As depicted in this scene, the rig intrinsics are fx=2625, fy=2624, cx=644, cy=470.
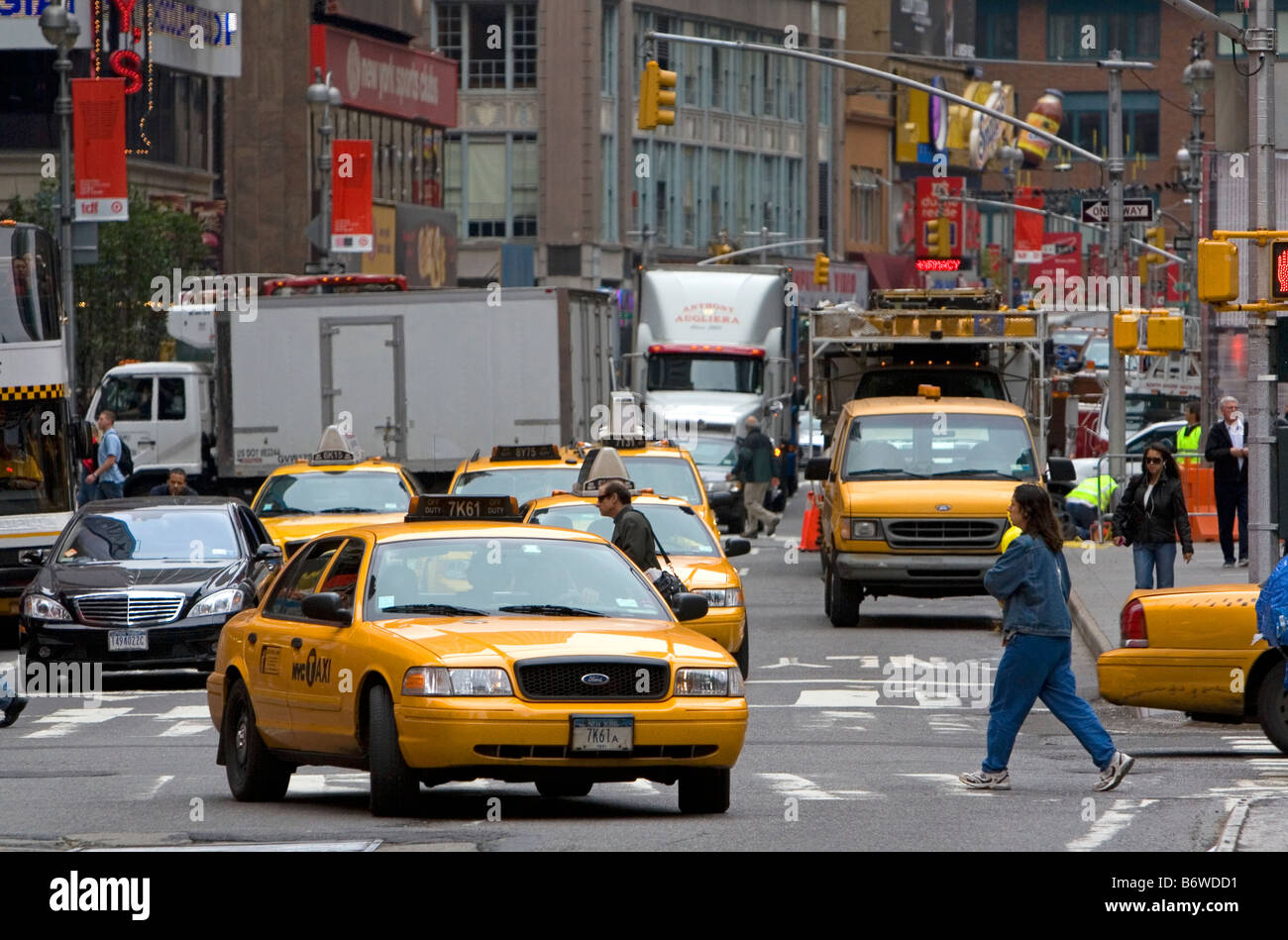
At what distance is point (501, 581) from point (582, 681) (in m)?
1.15

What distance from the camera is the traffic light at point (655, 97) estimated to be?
98.5ft

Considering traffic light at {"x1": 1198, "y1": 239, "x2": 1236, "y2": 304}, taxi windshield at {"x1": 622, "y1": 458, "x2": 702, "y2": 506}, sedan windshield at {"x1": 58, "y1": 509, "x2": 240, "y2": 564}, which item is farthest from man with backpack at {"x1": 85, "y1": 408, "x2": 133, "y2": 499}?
traffic light at {"x1": 1198, "y1": 239, "x2": 1236, "y2": 304}

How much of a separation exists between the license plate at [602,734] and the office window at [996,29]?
12942 cm

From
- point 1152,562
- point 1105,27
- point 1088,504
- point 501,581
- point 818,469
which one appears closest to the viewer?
point 501,581

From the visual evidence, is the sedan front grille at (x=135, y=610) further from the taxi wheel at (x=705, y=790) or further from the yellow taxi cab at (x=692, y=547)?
the taxi wheel at (x=705, y=790)

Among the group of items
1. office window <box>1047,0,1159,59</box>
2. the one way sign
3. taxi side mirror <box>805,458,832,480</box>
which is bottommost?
taxi side mirror <box>805,458,832,480</box>

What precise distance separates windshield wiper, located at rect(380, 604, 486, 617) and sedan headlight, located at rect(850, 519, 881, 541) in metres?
12.7

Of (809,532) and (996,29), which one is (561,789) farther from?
(996,29)

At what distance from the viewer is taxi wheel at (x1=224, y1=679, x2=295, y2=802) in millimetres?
12883

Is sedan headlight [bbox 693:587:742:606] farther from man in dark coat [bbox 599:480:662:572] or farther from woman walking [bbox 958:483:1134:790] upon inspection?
woman walking [bbox 958:483:1134:790]

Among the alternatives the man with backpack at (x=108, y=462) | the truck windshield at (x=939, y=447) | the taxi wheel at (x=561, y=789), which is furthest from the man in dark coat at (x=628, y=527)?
the man with backpack at (x=108, y=462)

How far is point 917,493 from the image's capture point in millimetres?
25016

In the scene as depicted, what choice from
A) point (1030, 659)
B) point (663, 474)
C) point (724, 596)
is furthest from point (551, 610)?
point (663, 474)

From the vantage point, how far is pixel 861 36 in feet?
388
